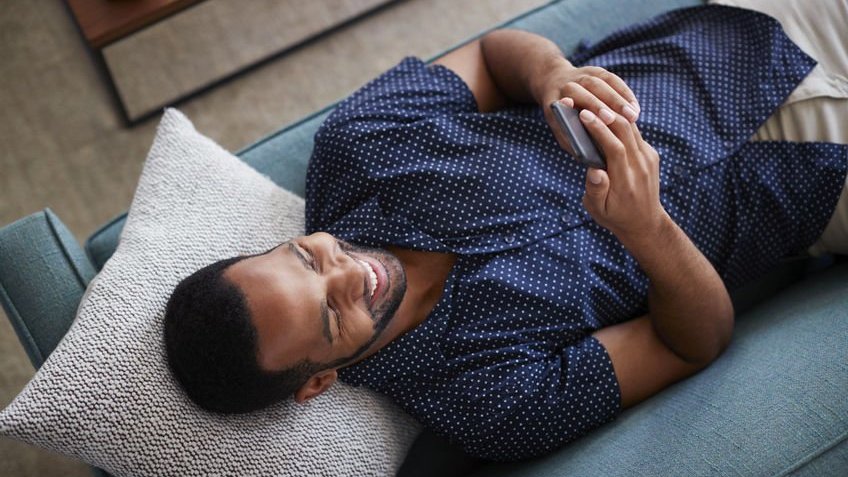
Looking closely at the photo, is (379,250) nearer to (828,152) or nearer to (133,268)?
(133,268)

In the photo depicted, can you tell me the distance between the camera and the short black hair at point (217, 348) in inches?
44.0

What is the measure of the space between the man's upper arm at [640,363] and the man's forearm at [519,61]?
48 cm

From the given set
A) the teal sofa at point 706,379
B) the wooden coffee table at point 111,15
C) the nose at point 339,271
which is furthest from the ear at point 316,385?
the wooden coffee table at point 111,15

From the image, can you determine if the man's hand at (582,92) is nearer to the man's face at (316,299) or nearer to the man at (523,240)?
the man at (523,240)

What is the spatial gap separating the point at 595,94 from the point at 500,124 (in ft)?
0.76

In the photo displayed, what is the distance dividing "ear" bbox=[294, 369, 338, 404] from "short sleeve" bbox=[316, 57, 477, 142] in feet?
1.52

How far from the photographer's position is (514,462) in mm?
1324

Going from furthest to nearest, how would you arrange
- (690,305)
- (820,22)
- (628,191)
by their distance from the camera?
(820,22) → (690,305) → (628,191)

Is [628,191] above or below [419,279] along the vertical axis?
above

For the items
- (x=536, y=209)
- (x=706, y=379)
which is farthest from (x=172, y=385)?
(x=706, y=379)

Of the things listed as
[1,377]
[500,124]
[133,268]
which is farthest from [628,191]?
[1,377]

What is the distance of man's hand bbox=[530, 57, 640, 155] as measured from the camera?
118cm

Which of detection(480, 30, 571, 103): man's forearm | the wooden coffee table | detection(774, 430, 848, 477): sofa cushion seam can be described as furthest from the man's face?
the wooden coffee table

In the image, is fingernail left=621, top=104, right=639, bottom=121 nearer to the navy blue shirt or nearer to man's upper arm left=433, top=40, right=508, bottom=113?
the navy blue shirt
